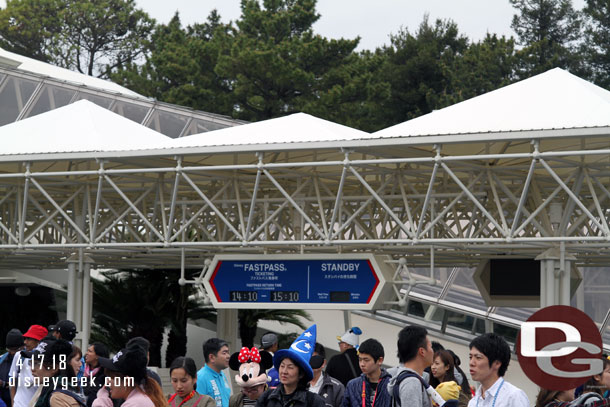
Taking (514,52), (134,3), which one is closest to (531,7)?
(514,52)

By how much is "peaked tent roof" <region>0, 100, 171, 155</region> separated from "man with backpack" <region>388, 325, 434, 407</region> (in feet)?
47.3

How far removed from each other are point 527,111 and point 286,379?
12.3 metres

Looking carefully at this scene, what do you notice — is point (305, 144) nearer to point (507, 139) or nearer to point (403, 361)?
point (507, 139)

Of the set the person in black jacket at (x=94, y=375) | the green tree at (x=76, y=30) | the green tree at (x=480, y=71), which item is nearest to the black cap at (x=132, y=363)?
the person in black jacket at (x=94, y=375)

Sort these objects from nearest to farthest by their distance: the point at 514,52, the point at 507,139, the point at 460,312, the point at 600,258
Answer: the point at 507,139
the point at 600,258
the point at 460,312
the point at 514,52

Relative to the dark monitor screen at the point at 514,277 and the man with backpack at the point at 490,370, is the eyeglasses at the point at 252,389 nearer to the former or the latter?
the man with backpack at the point at 490,370

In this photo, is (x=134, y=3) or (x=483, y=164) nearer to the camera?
(x=483, y=164)

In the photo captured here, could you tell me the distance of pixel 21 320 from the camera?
3744cm

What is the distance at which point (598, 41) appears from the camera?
60.2 m

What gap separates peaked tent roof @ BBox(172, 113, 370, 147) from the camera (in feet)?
70.3

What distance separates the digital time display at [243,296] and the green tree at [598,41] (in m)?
40.4

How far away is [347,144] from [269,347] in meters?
7.45

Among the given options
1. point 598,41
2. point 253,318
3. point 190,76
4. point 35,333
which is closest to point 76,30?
point 190,76

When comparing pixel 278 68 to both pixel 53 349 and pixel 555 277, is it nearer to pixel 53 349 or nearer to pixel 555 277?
pixel 555 277
